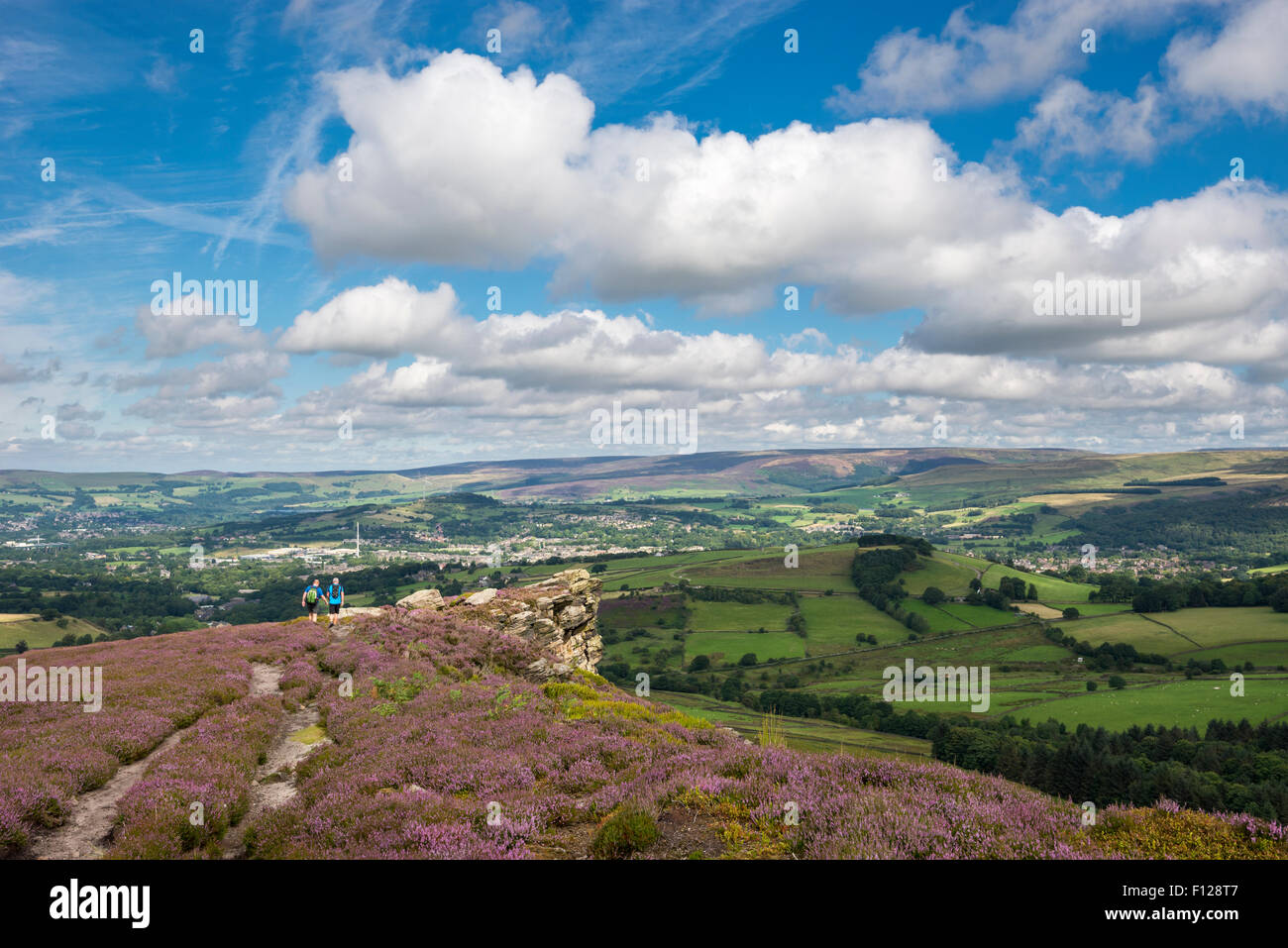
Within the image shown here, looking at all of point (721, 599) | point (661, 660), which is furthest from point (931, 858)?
point (721, 599)

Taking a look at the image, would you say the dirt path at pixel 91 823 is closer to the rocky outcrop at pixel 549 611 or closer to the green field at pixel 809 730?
the rocky outcrop at pixel 549 611

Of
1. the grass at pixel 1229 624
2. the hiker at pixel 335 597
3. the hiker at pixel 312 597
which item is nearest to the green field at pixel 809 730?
the hiker at pixel 312 597

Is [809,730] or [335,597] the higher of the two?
[335,597]

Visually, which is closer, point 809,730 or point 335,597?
point 335,597

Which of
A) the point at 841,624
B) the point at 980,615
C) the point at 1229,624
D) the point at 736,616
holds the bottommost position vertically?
the point at 841,624

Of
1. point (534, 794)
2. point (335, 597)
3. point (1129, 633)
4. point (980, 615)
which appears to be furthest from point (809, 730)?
point (1129, 633)

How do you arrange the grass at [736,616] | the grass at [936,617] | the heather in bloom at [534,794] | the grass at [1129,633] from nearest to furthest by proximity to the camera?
the heather in bloom at [534,794] < the grass at [1129,633] < the grass at [936,617] < the grass at [736,616]

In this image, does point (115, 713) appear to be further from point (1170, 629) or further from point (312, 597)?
point (1170, 629)
